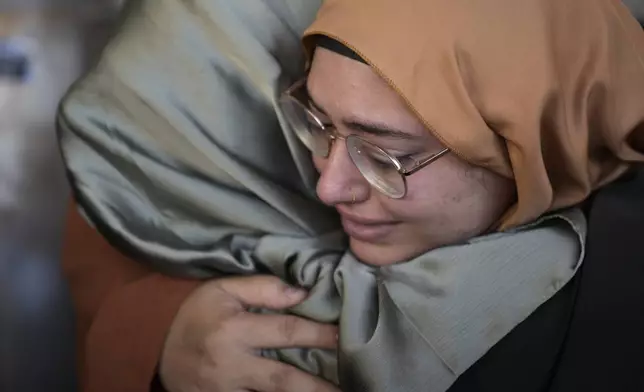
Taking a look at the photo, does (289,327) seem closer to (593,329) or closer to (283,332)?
(283,332)

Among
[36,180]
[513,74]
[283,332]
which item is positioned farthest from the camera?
[36,180]

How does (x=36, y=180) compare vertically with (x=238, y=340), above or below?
above

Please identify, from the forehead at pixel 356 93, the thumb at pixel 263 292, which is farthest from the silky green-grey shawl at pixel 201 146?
the forehead at pixel 356 93

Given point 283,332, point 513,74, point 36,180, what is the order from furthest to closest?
point 36,180 → point 283,332 → point 513,74

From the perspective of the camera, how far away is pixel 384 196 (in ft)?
2.11

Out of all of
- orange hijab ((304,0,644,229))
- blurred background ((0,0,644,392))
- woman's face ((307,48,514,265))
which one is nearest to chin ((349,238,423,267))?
woman's face ((307,48,514,265))

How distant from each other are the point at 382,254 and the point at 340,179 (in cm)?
9

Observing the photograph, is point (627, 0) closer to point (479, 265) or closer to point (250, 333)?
point (479, 265)

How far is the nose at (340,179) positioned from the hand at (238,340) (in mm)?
114

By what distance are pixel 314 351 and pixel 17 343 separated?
45cm

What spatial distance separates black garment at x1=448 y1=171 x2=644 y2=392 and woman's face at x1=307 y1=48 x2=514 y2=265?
0.09 metres

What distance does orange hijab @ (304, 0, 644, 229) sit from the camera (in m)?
0.57

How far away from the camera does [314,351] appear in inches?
26.6

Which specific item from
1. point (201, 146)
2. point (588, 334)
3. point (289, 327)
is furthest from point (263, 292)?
point (588, 334)
